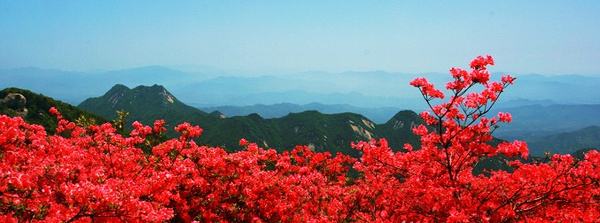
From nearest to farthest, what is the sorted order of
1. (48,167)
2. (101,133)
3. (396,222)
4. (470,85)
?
(48,167)
(470,85)
(396,222)
(101,133)

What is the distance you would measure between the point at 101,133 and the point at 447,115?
704 inches

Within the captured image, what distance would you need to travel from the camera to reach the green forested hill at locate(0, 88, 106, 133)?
115 m

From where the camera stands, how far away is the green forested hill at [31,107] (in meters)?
115

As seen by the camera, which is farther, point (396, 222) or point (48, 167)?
point (396, 222)

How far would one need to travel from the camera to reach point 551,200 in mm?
17109

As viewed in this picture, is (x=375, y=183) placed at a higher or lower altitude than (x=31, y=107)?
higher

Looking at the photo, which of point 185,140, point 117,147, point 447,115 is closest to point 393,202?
point 447,115

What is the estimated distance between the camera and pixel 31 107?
4838 inches

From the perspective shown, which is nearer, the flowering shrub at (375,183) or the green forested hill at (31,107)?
the flowering shrub at (375,183)

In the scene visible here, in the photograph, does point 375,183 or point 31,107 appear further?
point 31,107

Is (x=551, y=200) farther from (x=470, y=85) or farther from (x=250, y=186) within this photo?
(x=250, y=186)

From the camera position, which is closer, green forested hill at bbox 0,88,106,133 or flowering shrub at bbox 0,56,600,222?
flowering shrub at bbox 0,56,600,222

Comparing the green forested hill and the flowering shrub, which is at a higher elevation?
the flowering shrub

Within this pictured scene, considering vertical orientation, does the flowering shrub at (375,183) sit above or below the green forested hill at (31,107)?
above
